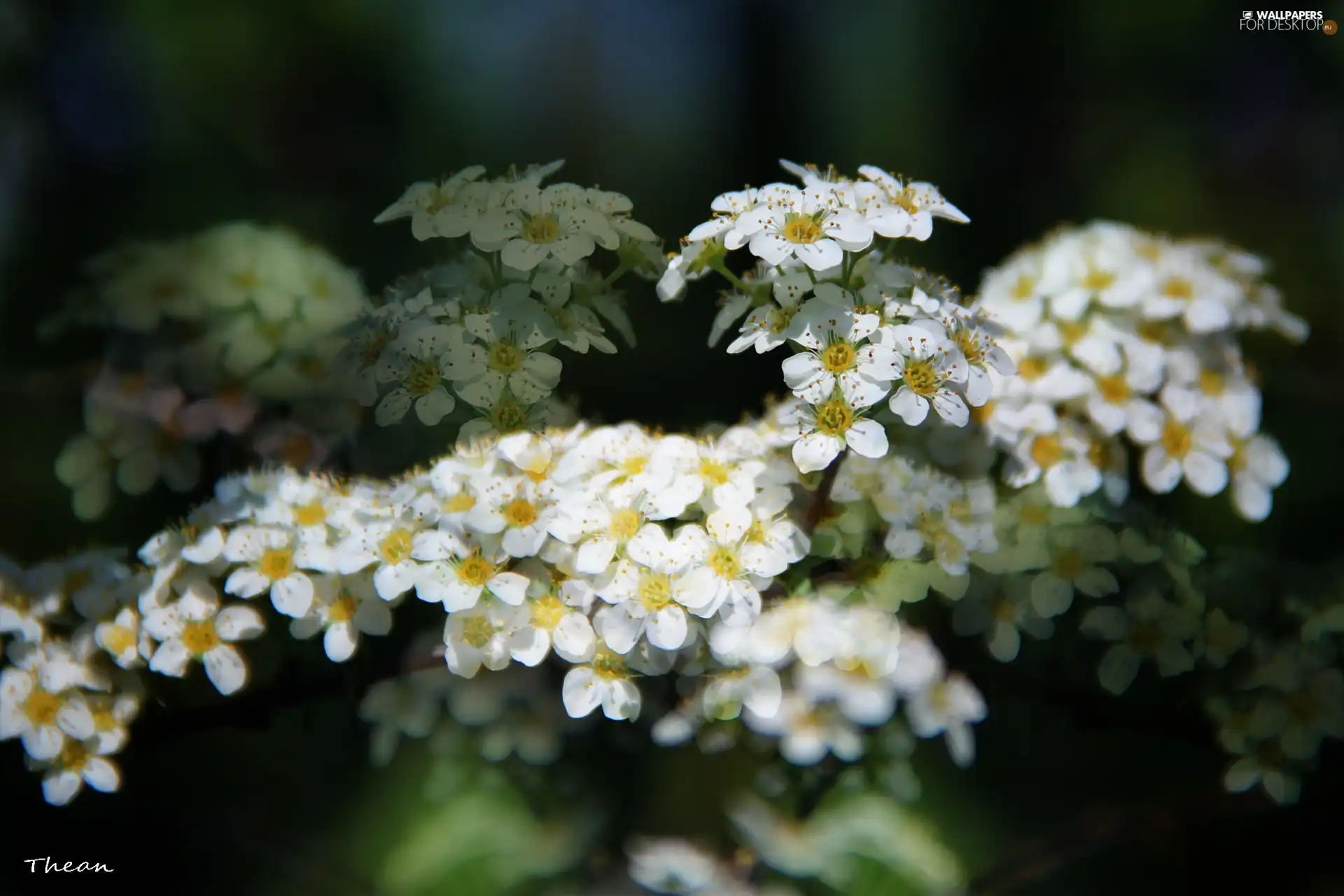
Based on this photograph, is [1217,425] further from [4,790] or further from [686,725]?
[4,790]

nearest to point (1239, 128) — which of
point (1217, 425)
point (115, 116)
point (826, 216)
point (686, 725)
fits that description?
point (1217, 425)

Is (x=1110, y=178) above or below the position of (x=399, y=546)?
above

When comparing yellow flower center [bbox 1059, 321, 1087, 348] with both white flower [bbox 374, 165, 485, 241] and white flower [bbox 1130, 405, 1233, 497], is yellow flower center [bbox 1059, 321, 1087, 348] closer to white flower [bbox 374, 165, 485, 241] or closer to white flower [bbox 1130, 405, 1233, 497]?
white flower [bbox 1130, 405, 1233, 497]

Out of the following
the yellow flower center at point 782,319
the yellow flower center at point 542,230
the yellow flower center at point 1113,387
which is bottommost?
the yellow flower center at point 1113,387

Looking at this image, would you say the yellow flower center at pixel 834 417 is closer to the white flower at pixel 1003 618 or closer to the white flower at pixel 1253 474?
the white flower at pixel 1003 618

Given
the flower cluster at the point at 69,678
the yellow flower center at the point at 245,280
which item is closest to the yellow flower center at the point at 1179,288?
the yellow flower center at the point at 245,280

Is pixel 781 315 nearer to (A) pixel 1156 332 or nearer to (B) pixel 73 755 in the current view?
(A) pixel 1156 332
